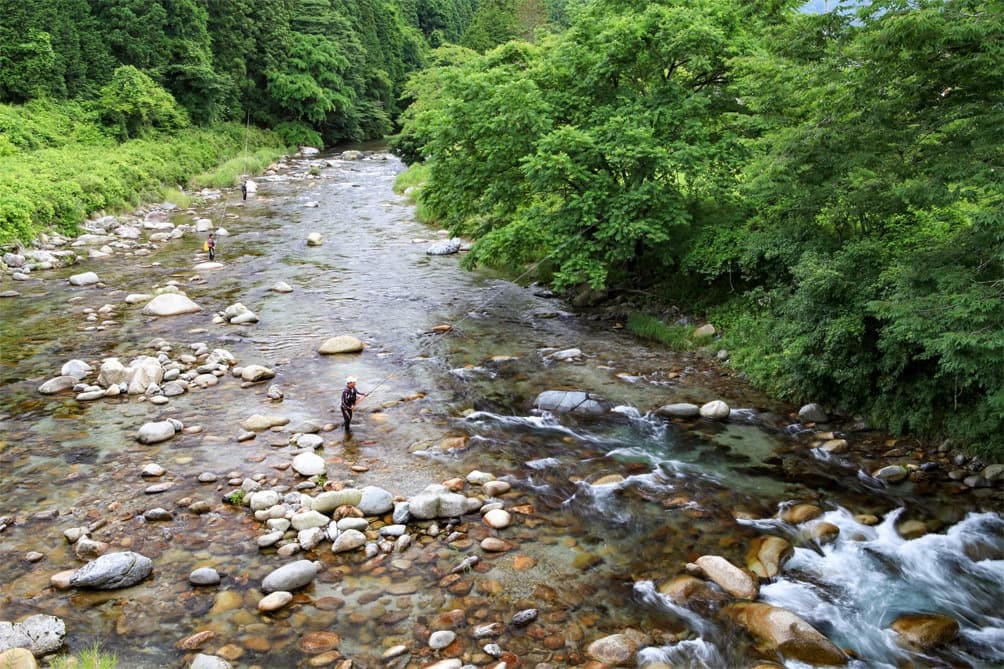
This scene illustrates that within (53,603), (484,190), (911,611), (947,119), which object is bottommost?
(53,603)

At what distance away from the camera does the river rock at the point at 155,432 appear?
11.8 m

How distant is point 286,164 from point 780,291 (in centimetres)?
4363

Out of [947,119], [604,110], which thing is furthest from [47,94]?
[947,119]

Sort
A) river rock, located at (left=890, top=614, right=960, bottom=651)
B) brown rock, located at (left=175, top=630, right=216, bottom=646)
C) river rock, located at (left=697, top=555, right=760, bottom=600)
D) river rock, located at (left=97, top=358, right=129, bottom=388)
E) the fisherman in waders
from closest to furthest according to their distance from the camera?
brown rock, located at (left=175, top=630, right=216, bottom=646), river rock, located at (left=890, top=614, right=960, bottom=651), river rock, located at (left=697, top=555, right=760, bottom=600), the fisherman in waders, river rock, located at (left=97, top=358, right=129, bottom=388)

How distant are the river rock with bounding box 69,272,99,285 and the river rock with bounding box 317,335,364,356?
989 centimetres

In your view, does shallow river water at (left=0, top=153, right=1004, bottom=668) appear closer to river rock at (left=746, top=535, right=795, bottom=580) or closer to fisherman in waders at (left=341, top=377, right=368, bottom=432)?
river rock at (left=746, top=535, right=795, bottom=580)

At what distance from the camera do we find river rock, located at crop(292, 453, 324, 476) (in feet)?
35.2

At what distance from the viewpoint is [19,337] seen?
54.6ft

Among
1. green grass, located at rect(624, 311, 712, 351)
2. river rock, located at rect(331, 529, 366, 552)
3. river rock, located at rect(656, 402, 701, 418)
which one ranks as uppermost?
green grass, located at rect(624, 311, 712, 351)

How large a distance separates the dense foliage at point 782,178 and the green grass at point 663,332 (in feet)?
2.92

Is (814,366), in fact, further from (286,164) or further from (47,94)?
(286,164)

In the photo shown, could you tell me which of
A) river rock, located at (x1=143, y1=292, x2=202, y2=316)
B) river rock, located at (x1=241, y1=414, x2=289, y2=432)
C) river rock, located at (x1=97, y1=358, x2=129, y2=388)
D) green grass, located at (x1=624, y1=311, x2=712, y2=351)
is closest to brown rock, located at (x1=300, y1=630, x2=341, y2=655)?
river rock, located at (x1=241, y1=414, x2=289, y2=432)

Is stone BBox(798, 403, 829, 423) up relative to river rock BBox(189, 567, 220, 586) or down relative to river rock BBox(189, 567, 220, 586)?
up

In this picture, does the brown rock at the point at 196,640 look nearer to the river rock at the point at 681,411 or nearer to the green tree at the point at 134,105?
the river rock at the point at 681,411
